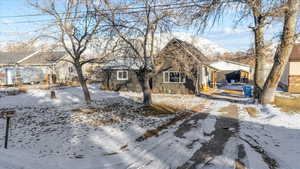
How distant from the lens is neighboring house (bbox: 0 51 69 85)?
75.0 ft

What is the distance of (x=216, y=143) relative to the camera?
18.0ft

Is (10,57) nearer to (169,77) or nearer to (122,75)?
(122,75)

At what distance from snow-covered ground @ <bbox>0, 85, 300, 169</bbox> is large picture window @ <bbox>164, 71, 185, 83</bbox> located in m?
8.67

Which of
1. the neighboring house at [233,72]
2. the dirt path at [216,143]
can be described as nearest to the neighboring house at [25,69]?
the dirt path at [216,143]

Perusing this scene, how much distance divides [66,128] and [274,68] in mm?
11810

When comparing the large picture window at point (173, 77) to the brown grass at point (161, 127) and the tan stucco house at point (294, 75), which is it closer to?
the brown grass at point (161, 127)

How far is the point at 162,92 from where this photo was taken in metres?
18.2

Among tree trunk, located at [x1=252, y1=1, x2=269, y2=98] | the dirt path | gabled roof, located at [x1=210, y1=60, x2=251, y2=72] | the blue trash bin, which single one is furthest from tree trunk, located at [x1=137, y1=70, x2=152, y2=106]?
gabled roof, located at [x1=210, y1=60, x2=251, y2=72]

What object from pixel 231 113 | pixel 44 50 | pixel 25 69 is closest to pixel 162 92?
pixel 231 113

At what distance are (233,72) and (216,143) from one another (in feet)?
95.2

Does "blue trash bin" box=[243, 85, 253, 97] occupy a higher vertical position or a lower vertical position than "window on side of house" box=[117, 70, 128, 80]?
lower

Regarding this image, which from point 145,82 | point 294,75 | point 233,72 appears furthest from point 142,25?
point 233,72

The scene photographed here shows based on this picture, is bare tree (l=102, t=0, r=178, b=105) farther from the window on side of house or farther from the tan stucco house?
the tan stucco house

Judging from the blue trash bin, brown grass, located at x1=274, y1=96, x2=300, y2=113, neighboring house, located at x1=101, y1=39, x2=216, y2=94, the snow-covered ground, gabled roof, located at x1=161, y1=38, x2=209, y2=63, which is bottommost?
the snow-covered ground
